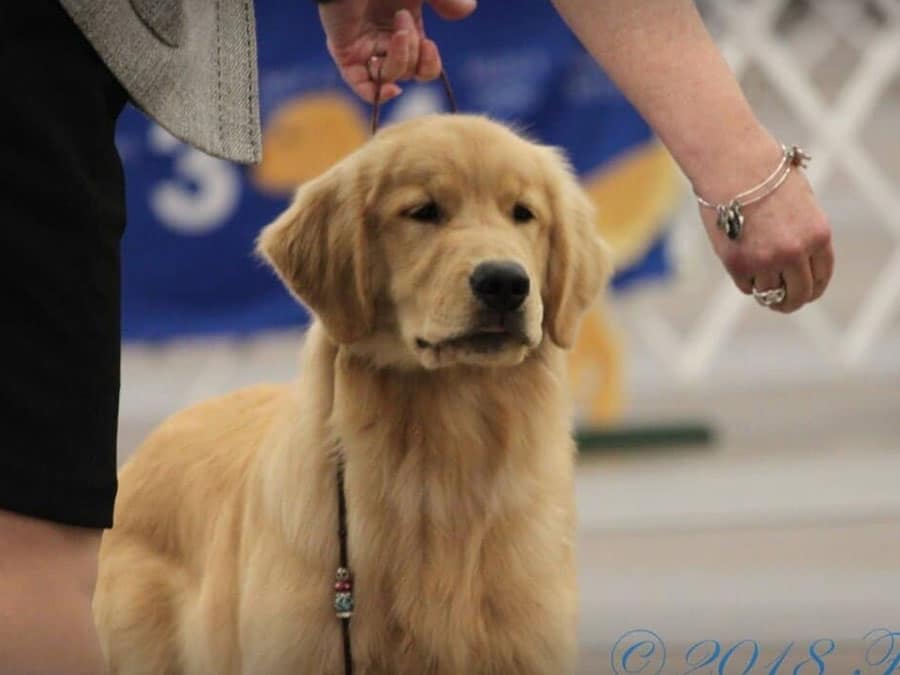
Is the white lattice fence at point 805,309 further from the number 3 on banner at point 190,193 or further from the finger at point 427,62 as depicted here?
the finger at point 427,62

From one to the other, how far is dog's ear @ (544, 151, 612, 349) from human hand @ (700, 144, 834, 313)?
0.71 metres

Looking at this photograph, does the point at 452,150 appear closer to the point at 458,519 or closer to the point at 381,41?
the point at 381,41

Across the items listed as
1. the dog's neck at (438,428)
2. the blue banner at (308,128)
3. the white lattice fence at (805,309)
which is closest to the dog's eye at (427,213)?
the dog's neck at (438,428)

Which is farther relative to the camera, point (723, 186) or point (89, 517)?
point (723, 186)

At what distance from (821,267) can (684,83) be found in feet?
0.84

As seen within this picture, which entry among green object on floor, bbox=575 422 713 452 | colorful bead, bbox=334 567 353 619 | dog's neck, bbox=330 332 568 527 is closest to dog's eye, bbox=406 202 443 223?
dog's neck, bbox=330 332 568 527

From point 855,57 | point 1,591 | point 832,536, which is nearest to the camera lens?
point 1,591

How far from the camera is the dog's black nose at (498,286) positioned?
2.31m

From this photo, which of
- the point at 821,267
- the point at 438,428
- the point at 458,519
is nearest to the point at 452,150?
the point at 438,428

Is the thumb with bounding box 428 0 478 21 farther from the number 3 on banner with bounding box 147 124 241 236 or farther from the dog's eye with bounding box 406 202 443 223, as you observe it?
the number 3 on banner with bounding box 147 124 241 236

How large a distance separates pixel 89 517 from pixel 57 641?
0.40 feet

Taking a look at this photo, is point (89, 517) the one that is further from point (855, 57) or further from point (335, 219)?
point (855, 57)

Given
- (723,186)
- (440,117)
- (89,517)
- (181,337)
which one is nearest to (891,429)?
(181,337)

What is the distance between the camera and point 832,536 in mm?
4762
